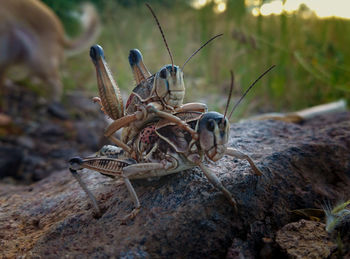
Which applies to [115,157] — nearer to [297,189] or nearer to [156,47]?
[297,189]

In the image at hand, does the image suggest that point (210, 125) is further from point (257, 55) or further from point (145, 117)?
point (257, 55)

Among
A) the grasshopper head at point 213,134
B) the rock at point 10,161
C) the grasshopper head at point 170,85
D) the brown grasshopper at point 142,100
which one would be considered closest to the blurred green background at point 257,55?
the rock at point 10,161

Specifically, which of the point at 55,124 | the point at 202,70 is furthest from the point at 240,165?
the point at 55,124

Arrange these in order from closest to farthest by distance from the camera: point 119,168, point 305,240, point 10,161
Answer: point 305,240 → point 119,168 → point 10,161

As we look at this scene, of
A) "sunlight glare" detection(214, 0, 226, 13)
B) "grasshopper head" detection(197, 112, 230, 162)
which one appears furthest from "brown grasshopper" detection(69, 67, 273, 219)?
"sunlight glare" detection(214, 0, 226, 13)

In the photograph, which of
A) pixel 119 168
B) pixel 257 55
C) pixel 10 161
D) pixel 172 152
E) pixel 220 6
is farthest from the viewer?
pixel 220 6

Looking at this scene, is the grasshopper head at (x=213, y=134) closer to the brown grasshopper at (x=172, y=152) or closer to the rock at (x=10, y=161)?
the brown grasshopper at (x=172, y=152)

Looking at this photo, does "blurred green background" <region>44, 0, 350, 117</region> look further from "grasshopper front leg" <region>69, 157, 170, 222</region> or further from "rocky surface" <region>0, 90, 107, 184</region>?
"grasshopper front leg" <region>69, 157, 170, 222</region>

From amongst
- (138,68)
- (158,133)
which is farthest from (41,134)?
(158,133)
